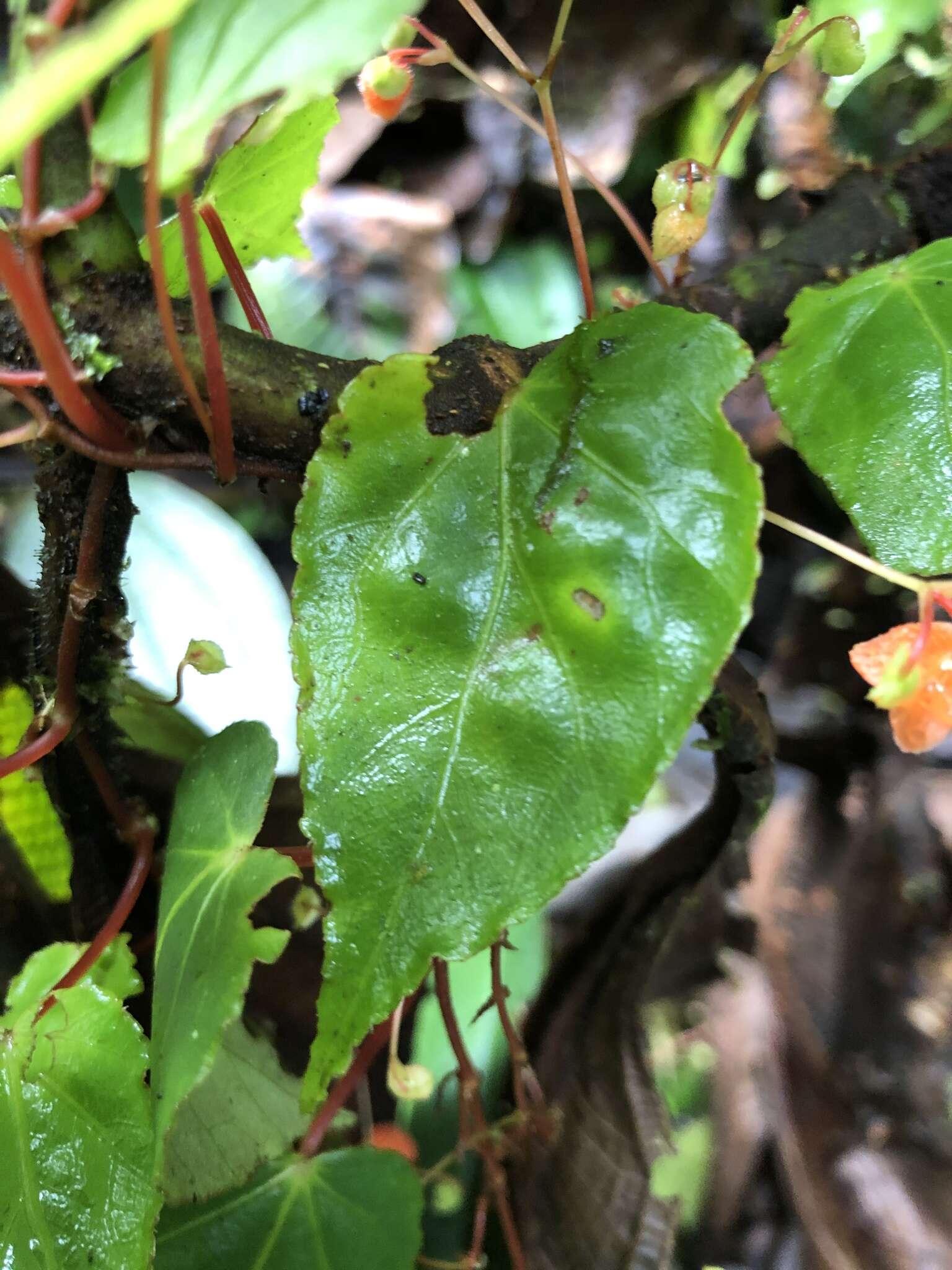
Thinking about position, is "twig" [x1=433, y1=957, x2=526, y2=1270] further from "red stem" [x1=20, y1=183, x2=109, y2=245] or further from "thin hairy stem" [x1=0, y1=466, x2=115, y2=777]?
"red stem" [x1=20, y1=183, x2=109, y2=245]

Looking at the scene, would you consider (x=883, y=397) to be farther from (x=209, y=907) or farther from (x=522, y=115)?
(x=209, y=907)

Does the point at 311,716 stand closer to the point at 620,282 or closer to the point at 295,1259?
the point at 295,1259

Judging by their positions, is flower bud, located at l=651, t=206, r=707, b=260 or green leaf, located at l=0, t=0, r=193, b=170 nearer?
green leaf, located at l=0, t=0, r=193, b=170

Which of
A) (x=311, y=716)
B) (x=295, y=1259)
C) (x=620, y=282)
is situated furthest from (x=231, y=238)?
(x=620, y=282)

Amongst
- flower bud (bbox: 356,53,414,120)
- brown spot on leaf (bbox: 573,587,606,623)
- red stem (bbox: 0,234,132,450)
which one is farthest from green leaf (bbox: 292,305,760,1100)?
flower bud (bbox: 356,53,414,120)

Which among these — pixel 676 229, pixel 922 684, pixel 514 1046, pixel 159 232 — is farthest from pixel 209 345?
pixel 514 1046
